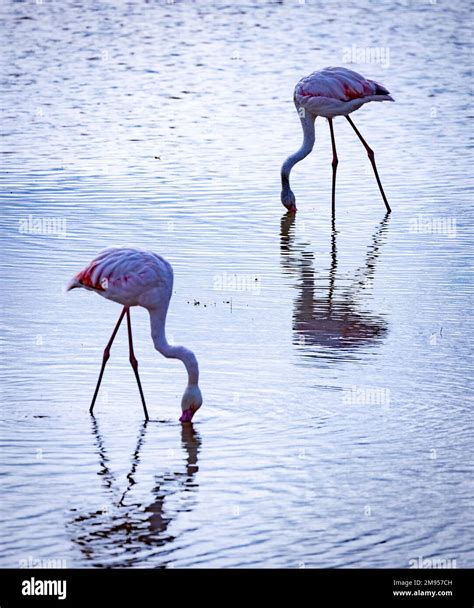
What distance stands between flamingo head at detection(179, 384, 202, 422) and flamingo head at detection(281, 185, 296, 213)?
6932 mm

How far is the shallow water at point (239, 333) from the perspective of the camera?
7180 mm

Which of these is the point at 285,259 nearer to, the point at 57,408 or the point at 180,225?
the point at 180,225

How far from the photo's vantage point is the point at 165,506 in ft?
24.1

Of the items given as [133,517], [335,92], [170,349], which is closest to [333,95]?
[335,92]

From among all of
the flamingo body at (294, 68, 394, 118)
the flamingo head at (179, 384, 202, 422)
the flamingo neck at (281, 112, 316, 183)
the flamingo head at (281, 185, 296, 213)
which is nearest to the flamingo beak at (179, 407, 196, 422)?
the flamingo head at (179, 384, 202, 422)

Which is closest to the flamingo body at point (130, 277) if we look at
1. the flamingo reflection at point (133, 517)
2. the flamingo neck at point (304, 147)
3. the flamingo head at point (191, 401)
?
the flamingo head at point (191, 401)

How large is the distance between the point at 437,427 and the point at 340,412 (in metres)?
0.62

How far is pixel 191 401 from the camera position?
27.9 ft

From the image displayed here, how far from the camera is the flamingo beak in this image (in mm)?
8535

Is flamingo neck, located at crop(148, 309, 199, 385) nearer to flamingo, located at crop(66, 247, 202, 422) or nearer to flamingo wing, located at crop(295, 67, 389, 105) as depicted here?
flamingo, located at crop(66, 247, 202, 422)

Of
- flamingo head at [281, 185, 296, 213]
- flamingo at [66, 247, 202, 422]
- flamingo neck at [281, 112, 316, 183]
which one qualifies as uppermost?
flamingo at [66, 247, 202, 422]

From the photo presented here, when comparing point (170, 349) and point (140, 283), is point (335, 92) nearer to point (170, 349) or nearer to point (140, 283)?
point (140, 283)

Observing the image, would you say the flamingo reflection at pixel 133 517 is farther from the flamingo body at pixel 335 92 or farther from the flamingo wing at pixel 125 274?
the flamingo body at pixel 335 92

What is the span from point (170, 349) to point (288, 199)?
6.72 meters
